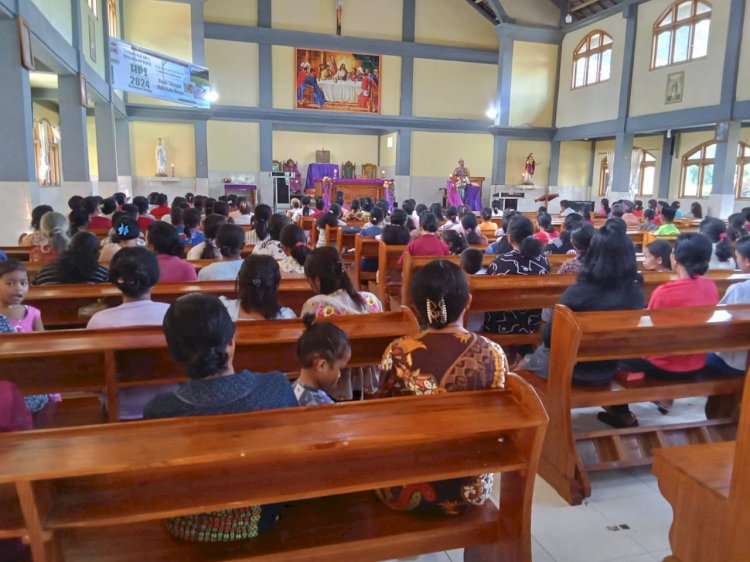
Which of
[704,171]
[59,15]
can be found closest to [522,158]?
[704,171]

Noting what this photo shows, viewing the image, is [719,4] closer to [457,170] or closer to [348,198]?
[457,170]

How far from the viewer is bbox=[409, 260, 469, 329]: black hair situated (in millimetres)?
1846

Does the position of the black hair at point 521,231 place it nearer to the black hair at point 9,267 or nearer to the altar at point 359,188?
the black hair at point 9,267

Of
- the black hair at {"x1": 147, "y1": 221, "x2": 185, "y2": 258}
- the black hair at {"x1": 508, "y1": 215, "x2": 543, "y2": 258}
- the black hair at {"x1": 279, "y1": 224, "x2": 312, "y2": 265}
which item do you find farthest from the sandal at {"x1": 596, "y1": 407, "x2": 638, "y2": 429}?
the black hair at {"x1": 147, "y1": 221, "x2": 185, "y2": 258}

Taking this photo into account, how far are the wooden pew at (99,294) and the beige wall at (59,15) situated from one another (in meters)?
5.00

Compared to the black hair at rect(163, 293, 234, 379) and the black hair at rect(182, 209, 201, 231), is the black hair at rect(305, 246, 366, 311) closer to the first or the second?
the black hair at rect(163, 293, 234, 379)

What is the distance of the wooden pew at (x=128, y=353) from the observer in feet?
7.15

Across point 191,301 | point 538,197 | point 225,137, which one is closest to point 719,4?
point 538,197

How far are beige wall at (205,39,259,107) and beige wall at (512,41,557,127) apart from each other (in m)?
7.76

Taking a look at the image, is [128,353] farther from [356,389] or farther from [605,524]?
[605,524]

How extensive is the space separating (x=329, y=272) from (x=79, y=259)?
1.94 meters

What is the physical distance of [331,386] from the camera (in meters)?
2.54

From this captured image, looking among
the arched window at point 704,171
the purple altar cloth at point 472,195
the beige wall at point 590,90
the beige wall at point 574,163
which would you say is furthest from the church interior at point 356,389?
the beige wall at point 574,163

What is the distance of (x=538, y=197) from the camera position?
57.4 feet
